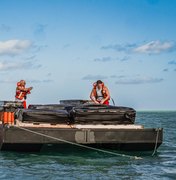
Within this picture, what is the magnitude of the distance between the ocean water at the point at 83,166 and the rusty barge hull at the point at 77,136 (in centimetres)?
36

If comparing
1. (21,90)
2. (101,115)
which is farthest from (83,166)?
(21,90)

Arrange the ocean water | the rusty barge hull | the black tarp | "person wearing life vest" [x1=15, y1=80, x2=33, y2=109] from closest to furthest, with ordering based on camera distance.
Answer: the ocean water → the rusty barge hull → the black tarp → "person wearing life vest" [x1=15, y1=80, x2=33, y2=109]

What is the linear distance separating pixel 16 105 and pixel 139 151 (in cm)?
632

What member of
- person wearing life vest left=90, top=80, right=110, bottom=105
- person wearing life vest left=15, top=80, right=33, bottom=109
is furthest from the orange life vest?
person wearing life vest left=90, top=80, right=110, bottom=105

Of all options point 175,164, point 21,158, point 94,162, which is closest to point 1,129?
point 21,158

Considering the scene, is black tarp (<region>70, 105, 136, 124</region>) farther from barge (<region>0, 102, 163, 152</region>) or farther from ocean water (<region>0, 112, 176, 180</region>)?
ocean water (<region>0, 112, 176, 180</region>)

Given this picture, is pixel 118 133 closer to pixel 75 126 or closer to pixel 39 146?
pixel 75 126

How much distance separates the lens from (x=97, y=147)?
14.4 metres

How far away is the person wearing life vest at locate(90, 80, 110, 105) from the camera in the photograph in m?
16.7

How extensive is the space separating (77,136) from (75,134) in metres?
0.10

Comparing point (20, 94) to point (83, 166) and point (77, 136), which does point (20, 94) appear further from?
point (83, 166)

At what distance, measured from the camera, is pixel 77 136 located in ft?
44.2

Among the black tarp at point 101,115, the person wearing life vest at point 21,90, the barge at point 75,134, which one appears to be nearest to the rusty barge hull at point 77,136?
the barge at point 75,134

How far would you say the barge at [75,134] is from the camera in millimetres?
13156
